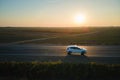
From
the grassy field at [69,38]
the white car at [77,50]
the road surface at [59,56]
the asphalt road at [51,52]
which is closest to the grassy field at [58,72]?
the road surface at [59,56]

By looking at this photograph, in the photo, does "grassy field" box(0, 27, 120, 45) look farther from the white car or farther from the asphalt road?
the white car

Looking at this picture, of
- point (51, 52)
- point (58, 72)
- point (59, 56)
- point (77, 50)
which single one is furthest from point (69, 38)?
point (58, 72)

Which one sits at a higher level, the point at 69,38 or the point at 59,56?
the point at 69,38

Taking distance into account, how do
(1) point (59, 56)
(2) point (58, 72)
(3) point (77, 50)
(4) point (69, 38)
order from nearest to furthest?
(2) point (58, 72)
(1) point (59, 56)
(3) point (77, 50)
(4) point (69, 38)

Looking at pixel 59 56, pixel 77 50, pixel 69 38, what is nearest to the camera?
pixel 59 56

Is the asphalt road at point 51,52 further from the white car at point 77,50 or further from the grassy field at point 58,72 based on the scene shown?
the grassy field at point 58,72

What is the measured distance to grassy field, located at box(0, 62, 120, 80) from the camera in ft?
61.6

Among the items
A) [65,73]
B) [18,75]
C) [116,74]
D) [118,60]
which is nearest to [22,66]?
[18,75]

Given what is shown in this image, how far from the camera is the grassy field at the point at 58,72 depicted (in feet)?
61.6

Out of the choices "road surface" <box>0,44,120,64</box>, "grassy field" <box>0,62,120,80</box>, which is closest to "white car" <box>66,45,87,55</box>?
"road surface" <box>0,44,120,64</box>

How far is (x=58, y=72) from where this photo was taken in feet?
63.2

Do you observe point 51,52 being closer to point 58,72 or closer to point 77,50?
point 77,50

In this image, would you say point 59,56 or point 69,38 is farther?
point 69,38

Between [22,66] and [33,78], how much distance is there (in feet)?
7.93
